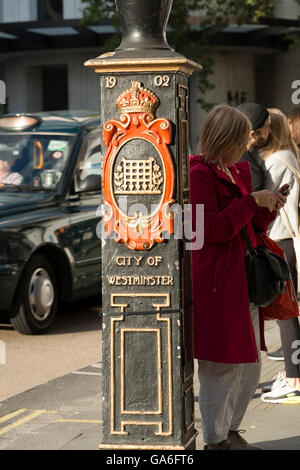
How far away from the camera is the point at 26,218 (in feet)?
28.0

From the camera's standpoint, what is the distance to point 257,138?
6078 millimetres

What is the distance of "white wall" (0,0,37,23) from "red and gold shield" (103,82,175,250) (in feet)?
92.5

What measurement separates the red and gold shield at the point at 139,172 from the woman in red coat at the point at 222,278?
13.1 inches

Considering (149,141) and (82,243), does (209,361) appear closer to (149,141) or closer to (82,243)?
(149,141)

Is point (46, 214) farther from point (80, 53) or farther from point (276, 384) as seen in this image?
point (80, 53)

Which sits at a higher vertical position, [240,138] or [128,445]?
[240,138]

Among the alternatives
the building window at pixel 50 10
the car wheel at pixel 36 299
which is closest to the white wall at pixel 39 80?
the building window at pixel 50 10

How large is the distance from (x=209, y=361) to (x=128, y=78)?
135 centimetres

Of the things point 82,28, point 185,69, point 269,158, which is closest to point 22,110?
point 82,28

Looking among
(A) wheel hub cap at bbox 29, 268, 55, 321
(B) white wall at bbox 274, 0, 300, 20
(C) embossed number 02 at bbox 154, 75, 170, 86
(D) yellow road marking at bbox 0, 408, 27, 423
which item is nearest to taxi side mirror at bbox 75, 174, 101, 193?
(A) wheel hub cap at bbox 29, 268, 55, 321

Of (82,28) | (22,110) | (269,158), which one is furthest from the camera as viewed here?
(22,110)

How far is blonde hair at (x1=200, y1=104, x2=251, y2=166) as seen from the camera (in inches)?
177

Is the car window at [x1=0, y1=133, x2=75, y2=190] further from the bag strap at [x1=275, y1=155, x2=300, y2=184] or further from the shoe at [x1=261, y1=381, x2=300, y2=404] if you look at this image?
→ the shoe at [x1=261, y1=381, x2=300, y2=404]

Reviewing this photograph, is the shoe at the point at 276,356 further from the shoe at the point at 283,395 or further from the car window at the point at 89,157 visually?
the car window at the point at 89,157
